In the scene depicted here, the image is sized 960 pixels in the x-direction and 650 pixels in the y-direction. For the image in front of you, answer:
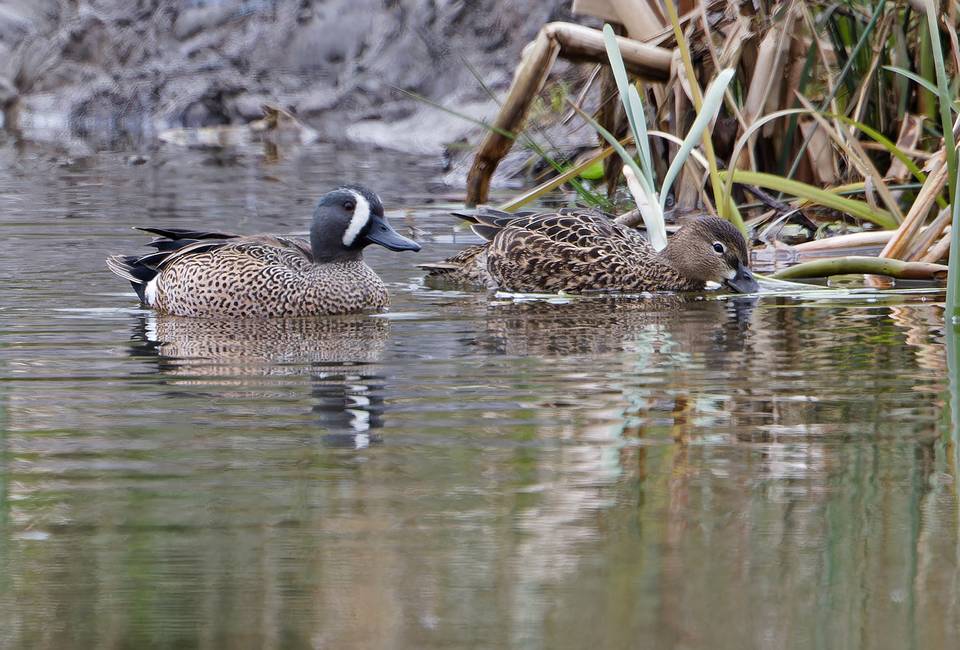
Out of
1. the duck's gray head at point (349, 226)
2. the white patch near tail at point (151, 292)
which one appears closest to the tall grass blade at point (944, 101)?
the duck's gray head at point (349, 226)

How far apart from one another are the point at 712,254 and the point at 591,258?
0.64 meters

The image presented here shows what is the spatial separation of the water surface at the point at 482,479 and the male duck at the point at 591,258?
0.66 m

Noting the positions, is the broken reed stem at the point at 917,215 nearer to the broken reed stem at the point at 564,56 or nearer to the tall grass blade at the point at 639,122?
the tall grass blade at the point at 639,122

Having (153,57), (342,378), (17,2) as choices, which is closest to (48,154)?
(153,57)

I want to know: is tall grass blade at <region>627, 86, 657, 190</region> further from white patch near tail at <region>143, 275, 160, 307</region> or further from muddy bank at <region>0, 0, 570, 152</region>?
muddy bank at <region>0, 0, 570, 152</region>

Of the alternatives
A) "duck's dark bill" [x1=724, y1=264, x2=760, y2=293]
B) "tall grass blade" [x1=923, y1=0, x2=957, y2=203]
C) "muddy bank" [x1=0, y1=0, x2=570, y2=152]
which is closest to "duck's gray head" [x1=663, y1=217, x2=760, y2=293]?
"duck's dark bill" [x1=724, y1=264, x2=760, y2=293]

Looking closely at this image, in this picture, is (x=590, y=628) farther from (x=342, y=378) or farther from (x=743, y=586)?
(x=342, y=378)

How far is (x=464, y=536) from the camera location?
3.46 meters

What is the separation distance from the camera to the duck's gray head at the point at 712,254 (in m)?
7.81

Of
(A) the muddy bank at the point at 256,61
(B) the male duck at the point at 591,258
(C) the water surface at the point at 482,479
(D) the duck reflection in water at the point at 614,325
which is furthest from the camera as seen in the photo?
(A) the muddy bank at the point at 256,61

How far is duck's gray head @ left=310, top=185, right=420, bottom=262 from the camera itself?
A: 7.72 metres

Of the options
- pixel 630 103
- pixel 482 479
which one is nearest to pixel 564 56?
pixel 630 103

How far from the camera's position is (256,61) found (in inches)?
806

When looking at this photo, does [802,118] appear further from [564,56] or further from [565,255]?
[565,255]
